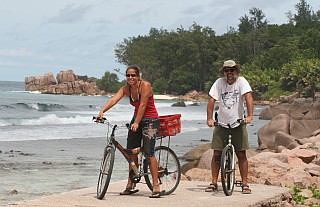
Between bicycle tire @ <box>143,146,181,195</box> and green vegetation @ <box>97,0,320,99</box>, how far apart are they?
244 ft

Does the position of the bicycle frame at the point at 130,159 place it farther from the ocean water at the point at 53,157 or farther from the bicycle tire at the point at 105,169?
the ocean water at the point at 53,157

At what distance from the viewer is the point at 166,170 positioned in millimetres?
8359

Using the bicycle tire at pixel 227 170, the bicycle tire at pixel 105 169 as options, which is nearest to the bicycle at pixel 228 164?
the bicycle tire at pixel 227 170

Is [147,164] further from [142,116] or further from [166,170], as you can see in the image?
[142,116]

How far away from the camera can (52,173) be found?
14.9 meters

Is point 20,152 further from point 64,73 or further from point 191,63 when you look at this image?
point 64,73

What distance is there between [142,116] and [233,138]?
4.42 ft

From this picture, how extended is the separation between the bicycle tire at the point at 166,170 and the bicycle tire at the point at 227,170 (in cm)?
63

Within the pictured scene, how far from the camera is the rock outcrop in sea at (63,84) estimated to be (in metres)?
130

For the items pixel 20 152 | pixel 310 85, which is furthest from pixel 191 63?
pixel 20 152

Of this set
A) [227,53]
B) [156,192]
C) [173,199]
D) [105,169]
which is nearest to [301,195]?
[173,199]

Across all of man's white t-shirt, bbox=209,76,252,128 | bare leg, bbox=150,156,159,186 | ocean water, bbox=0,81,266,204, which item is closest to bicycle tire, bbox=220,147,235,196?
man's white t-shirt, bbox=209,76,252,128

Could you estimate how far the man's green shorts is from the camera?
27.9 feet

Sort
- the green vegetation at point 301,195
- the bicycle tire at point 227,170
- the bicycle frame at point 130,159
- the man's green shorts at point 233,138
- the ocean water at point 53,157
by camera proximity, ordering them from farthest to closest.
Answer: the ocean water at point 53,157 → the green vegetation at point 301,195 → the man's green shorts at point 233,138 → the bicycle tire at point 227,170 → the bicycle frame at point 130,159
